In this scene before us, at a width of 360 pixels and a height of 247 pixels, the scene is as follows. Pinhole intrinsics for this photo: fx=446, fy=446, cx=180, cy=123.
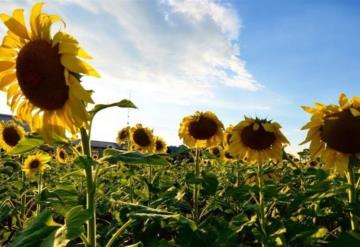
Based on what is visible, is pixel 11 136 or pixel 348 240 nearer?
pixel 348 240

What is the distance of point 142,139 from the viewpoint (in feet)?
32.9

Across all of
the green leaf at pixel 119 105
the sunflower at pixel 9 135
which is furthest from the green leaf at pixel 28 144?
the sunflower at pixel 9 135

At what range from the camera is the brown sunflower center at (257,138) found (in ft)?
18.9

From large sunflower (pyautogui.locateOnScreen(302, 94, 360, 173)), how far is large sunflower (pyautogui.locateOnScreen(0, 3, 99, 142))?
2084mm

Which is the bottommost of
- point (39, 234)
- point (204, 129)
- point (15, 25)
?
point (39, 234)

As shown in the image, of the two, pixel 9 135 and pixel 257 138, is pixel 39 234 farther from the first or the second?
pixel 9 135

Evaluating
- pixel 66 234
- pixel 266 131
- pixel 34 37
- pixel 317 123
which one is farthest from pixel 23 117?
pixel 266 131

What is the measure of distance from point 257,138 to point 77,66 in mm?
3527

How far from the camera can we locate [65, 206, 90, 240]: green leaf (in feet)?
7.83

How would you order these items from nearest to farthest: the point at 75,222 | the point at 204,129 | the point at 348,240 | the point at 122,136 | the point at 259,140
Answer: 1. the point at 348,240
2. the point at 75,222
3. the point at 259,140
4. the point at 204,129
5. the point at 122,136

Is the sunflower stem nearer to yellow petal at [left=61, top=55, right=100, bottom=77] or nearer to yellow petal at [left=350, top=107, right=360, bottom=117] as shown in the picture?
yellow petal at [left=350, top=107, right=360, bottom=117]

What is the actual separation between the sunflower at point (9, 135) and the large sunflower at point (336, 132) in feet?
24.5

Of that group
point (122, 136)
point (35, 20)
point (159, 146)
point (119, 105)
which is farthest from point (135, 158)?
point (122, 136)

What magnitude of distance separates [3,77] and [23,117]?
36cm
